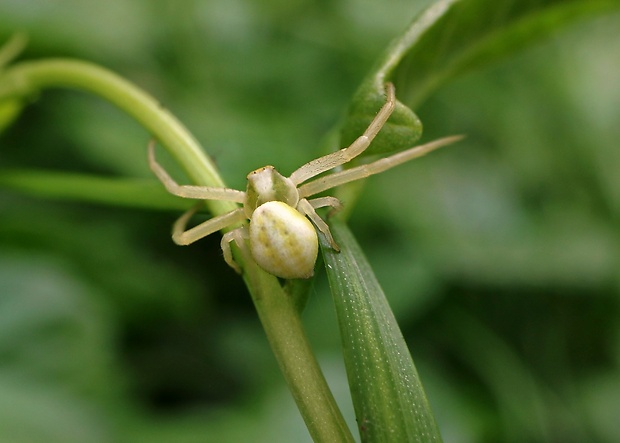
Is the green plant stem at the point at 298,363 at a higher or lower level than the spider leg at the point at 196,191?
lower

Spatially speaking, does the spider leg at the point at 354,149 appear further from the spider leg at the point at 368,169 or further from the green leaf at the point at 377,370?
the green leaf at the point at 377,370

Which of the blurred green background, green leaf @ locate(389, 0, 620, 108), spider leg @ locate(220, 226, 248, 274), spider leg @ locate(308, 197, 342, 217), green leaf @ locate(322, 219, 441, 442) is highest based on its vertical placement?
the blurred green background

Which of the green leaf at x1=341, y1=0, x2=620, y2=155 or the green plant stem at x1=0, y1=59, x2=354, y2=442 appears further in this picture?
the green leaf at x1=341, y1=0, x2=620, y2=155

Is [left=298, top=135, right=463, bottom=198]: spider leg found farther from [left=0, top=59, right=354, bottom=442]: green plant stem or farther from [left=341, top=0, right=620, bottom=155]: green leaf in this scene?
[left=0, top=59, right=354, bottom=442]: green plant stem

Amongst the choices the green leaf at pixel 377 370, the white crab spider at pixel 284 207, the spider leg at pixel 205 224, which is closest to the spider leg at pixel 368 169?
the white crab spider at pixel 284 207

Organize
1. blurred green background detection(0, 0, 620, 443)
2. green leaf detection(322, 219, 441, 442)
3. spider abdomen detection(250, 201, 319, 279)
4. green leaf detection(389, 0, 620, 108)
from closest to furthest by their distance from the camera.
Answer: green leaf detection(322, 219, 441, 442)
spider abdomen detection(250, 201, 319, 279)
green leaf detection(389, 0, 620, 108)
blurred green background detection(0, 0, 620, 443)

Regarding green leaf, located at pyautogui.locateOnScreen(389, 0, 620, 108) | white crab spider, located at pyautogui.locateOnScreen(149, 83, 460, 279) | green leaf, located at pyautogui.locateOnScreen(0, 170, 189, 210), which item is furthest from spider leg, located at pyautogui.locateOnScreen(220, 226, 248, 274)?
green leaf, located at pyautogui.locateOnScreen(389, 0, 620, 108)

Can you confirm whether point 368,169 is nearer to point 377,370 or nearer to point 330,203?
point 330,203
